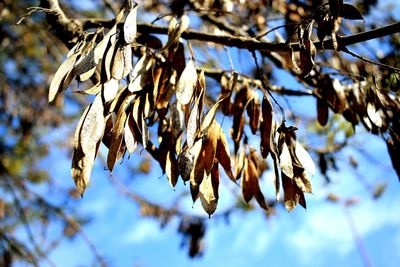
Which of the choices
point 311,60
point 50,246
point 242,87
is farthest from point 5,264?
point 311,60

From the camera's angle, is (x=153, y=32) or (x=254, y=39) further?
(x=153, y=32)

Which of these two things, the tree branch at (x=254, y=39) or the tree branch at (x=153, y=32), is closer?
the tree branch at (x=254, y=39)

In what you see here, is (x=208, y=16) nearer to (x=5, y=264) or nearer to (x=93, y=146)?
(x=93, y=146)

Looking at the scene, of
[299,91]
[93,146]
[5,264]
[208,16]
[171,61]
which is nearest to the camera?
[93,146]

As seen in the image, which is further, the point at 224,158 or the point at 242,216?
the point at 242,216

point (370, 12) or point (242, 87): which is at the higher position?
point (242, 87)


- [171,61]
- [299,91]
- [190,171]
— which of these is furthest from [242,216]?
[190,171]

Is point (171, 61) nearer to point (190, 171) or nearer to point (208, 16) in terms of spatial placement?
point (190, 171)

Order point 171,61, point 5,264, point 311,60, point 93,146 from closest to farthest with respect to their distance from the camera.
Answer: point 93,146 < point 311,60 < point 171,61 < point 5,264

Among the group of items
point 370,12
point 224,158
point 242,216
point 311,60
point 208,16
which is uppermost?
point 311,60

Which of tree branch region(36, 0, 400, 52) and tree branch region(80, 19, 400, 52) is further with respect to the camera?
tree branch region(36, 0, 400, 52)
